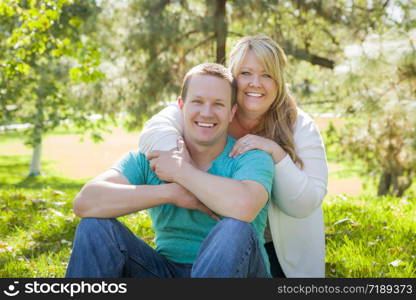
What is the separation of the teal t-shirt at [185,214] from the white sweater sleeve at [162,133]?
0.09m

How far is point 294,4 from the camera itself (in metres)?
9.41

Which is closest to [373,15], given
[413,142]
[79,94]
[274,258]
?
[413,142]

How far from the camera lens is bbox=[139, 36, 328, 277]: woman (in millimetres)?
2668

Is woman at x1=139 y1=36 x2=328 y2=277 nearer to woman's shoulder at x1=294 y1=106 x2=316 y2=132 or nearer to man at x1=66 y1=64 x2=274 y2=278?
woman's shoulder at x1=294 y1=106 x2=316 y2=132

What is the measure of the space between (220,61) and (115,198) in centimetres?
544

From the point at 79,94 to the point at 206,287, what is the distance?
859 centimetres

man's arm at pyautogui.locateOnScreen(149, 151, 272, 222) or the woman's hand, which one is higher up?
the woman's hand

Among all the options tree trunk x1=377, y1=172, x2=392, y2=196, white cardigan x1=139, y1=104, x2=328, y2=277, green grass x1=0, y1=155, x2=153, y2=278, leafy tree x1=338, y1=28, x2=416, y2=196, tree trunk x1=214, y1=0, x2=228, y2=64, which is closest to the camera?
white cardigan x1=139, y1=104, x2=328, y2=277

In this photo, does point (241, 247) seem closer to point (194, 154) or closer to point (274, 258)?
point (194, 154)

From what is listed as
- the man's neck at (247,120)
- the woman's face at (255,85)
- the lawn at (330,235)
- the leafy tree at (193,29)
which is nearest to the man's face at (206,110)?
the woman's face at (255,85)

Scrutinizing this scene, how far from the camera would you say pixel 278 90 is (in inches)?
117

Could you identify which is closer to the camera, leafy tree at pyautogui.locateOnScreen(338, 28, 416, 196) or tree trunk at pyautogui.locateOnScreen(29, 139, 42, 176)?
leafy tree at pyautogui.locateOnScreen(338, 28, 416, 196)

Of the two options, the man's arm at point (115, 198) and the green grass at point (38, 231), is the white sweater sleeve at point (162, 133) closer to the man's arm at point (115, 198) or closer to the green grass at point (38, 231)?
the man's arm at point (115, 198)

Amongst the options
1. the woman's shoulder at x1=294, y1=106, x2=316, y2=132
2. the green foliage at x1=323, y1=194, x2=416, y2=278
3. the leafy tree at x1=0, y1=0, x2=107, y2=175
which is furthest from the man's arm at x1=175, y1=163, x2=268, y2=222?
the leafy tree at x1=0, y1=0, x2=107, y2=175
